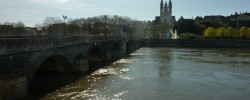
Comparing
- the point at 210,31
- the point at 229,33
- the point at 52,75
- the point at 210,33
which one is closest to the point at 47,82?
the point at 52,75

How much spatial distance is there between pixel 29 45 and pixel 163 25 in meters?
136

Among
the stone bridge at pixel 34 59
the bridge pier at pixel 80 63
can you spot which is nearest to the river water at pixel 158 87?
the bridge pier at pixel 80 63

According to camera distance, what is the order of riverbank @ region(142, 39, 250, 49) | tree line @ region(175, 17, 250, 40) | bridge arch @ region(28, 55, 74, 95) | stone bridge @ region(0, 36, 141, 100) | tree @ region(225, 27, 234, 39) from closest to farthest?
stone bridge @ region(0, 36, 141, 100), bridge arch @ region(28, 55, 74, 95), riverbank @ region(142, 39, 250, 49), tree line @ region(175, 17, 250, 40), tree @ region(225, 27, 234, 39)

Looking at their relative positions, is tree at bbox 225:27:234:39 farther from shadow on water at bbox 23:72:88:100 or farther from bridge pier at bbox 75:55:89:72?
shadow on water at bbox 23:72:88:100

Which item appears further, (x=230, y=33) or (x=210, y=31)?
(x=210, y=31)

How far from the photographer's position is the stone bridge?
2156 centimetres

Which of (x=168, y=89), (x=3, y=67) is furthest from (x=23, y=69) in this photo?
(x=168, y=89)

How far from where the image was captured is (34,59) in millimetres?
26234

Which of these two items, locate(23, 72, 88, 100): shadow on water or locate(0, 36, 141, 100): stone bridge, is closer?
locate(0, 36, 141, 100): stone bridge

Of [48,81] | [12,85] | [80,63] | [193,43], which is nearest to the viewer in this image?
[12,85]

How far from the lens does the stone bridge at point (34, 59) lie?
2156 centimetres

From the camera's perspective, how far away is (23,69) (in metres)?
23.3

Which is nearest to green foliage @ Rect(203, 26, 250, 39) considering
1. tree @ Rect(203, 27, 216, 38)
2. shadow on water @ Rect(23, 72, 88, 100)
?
tree @ Rect(203, 27, 216, 38)

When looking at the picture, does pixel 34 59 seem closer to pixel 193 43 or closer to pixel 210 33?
pixel 193 43
